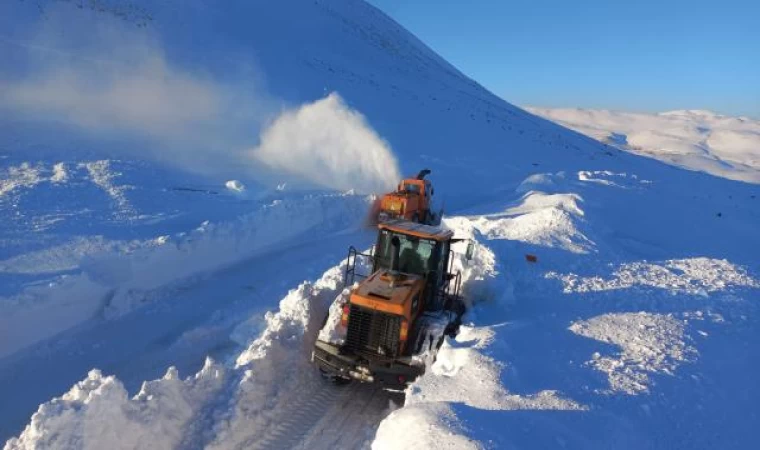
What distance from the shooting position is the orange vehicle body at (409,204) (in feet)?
51.7

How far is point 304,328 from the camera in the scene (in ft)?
27.3

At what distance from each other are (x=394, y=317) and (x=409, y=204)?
892 centimetres

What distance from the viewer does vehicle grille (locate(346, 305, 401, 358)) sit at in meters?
7.23

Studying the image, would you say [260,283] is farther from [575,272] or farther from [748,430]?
[748,430]

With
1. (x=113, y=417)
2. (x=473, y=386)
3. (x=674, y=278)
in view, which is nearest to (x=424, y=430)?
(x=473, y=386)

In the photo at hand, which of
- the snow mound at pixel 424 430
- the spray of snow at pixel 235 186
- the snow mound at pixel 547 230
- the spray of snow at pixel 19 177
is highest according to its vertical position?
the snow mound at pixel 547 230

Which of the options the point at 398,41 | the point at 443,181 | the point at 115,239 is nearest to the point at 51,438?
the point at 115,239

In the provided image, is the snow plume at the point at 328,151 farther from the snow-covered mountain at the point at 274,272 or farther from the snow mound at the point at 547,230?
the snow mound at the point at 547,230

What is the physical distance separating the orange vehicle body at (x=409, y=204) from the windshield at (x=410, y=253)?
6.56 metres

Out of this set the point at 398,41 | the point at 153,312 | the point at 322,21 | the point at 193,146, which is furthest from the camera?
the point at 398,41

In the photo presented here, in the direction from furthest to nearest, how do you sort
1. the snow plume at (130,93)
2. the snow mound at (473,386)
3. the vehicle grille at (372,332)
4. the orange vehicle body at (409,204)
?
the snow plume at (130,93) < the orange vehicle body at (409,204) < the vehicle grille at (372,332) < the snow mound at (473,386)

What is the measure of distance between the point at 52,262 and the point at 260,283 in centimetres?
386

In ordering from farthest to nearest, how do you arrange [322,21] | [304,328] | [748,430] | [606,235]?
[322,21]
[606,235]
[304,328]
[748,430]

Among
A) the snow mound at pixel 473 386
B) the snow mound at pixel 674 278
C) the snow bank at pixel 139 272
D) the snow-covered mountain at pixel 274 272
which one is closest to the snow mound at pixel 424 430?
the snow-covered mountain at pixel 274 272
